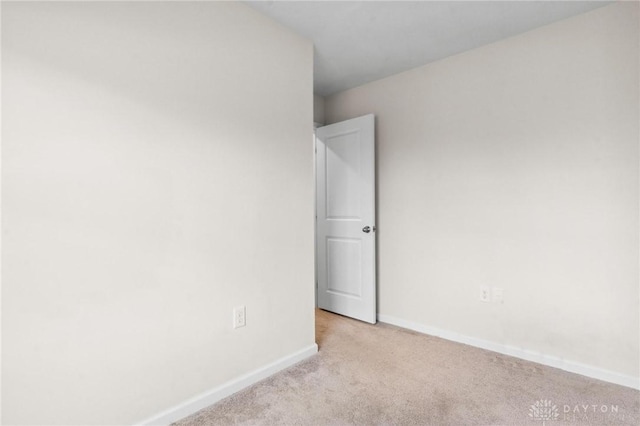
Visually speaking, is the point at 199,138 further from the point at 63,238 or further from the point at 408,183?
the point at 408,183

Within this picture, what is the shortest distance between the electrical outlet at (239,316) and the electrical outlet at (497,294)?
71.8 inches

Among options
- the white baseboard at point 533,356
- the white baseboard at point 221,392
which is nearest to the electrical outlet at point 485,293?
the white baseboard at point 533,356

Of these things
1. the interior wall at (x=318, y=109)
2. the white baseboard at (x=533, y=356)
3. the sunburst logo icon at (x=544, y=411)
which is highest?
the interior wall at (x=318, y=109)

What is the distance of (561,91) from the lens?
7.25 feet

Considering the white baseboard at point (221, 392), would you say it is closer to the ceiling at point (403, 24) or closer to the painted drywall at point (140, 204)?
the painted drywall at point (140, 204)

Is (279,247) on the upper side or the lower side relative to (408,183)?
lower

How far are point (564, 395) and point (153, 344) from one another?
7.34 ft

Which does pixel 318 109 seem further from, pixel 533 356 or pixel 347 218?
pixel 533 356

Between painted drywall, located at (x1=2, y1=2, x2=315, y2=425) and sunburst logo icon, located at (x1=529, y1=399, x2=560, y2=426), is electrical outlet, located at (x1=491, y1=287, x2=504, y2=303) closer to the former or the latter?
sunburst logo icon, located at (x1=529, y1=399, x2=560, y2=426)

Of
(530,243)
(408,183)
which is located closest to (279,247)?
(408,183)

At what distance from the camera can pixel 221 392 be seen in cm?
186

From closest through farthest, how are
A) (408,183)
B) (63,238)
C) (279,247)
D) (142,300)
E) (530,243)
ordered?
(63,238) < (142,300) < (279,247) < (530,243) < (408,183)

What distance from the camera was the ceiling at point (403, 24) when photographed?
2.03 m

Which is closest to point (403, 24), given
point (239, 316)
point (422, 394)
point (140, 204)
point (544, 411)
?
point (140, 204)
